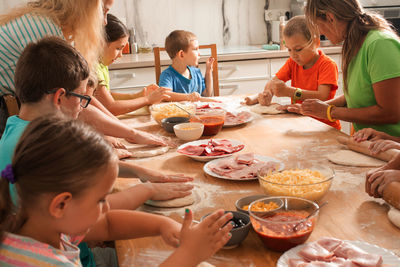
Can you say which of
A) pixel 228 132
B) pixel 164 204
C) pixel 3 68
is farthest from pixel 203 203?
pixel 3 68

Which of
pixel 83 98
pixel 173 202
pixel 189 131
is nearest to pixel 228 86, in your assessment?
pixel 189 131

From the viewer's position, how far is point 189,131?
5.95 feet

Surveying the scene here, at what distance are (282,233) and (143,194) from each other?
46 centimetres

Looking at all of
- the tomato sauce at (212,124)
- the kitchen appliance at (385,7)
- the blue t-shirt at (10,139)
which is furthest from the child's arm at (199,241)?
the kitchen appliance at (385,7)

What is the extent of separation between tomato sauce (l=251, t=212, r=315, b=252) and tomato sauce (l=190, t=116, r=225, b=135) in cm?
99

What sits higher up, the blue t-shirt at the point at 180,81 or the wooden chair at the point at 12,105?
the wooden chair at the point at 12,105

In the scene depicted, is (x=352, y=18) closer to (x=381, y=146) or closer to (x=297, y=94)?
(x=297, y=94)

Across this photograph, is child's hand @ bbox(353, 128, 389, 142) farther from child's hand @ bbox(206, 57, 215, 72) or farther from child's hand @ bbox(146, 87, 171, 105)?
child's hand @ bbox(206, 57, 215, 72)

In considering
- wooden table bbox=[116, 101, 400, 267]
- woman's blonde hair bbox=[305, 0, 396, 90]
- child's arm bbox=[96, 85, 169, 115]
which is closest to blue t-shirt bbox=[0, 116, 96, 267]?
wooden table bbox=[116, 101, 400, 267]

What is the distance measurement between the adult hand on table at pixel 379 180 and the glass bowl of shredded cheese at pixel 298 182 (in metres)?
0.11

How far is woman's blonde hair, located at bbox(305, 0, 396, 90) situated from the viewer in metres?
1.92

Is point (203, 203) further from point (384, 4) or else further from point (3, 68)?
point (384, 4)

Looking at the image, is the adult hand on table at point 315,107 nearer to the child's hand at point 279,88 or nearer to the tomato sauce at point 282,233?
the child's hand at point 279,88

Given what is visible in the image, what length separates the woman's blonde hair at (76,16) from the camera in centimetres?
180
